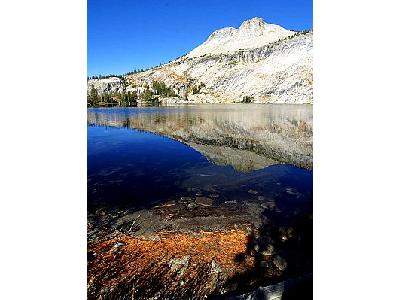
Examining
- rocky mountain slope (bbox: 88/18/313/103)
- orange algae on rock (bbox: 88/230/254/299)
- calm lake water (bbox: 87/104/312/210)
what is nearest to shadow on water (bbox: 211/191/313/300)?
orange algae on rock (bbox: 88/230/254/299)

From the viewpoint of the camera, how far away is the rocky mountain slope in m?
99.8

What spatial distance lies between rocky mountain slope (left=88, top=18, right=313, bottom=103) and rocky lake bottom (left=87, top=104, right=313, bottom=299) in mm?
76431

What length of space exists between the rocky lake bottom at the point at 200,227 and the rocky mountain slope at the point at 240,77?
7643cm

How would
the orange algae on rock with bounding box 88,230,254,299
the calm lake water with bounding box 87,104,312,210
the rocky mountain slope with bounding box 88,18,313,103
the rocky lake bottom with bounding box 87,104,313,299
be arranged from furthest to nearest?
the rocky mountain slope with bounding box 88,18,313,103, the calm lake water with bounding box 87,104,312,210, the rocky lake bottom with bounding box 87,104,313,299, the orange algae on rock with bounding box 88,230,254,299

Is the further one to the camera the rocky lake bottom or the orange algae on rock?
the rocky lake bottom

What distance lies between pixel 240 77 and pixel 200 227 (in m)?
118

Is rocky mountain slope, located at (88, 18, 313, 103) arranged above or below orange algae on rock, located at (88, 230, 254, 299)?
above

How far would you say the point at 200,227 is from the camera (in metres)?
7.00

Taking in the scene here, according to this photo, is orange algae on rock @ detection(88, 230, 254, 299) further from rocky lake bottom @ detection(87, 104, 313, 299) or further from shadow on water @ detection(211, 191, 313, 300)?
shadow on water @ detection(211, 191, 313, 300)

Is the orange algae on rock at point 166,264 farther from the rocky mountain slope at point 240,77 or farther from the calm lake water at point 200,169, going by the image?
the rocky mountain slope at point 240,77

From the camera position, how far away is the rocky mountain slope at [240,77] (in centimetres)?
9981

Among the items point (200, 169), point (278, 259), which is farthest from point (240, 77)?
point (278, 259)

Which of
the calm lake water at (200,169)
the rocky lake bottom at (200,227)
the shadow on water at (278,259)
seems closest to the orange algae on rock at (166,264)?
the rocky lake bottom at (200,227)
